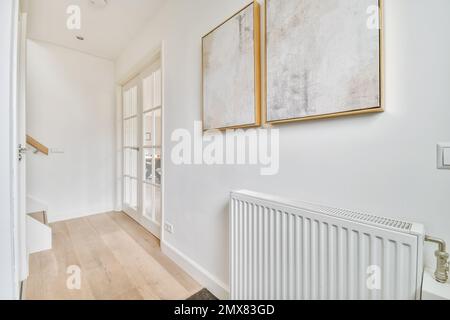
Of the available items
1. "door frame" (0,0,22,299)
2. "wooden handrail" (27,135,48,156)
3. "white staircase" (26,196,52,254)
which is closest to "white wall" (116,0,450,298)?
"door frame" (0,0,22,299)

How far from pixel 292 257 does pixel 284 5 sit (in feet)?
3.79

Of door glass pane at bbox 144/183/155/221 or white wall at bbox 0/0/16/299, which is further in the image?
door glass pane at bbox 144/183/155/221

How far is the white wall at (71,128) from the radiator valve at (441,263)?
3563mm

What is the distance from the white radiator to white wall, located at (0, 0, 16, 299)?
107 centimetres

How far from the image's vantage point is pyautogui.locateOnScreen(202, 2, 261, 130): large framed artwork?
111cm

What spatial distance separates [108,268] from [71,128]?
2139 mm

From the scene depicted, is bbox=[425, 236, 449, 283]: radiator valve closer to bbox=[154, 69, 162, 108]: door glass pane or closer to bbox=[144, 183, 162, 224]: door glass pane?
bbox=[144, 183, 162, 224]: door glass pane

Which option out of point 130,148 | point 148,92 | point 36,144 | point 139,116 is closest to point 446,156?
point 148,92

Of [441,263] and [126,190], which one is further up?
[441,263]

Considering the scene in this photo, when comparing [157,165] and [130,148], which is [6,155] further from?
[130,148]

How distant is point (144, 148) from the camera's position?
2643 millimetres

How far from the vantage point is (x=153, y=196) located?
244cm

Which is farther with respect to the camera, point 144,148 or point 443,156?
point 144,148
